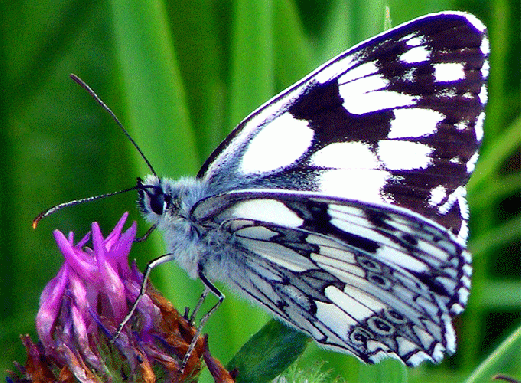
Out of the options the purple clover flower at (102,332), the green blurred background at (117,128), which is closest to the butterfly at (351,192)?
the purple clover flower at (102,332)

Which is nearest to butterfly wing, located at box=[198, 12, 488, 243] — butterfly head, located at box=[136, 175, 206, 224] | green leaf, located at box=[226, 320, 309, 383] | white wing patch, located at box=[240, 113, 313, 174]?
white wing patch, located at box=[240, 113, 313, 174]

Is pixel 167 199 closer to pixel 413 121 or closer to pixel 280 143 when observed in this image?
pixel 280 143

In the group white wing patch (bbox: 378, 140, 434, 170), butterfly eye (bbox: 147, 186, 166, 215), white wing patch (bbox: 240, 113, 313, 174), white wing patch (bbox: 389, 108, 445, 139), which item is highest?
butterfly eye (bbox: 147, 186, 166, 215)

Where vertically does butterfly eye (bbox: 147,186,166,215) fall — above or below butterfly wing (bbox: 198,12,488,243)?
above

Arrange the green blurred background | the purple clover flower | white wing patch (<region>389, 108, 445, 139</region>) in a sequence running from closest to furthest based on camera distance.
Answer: the purple clover flower → white wing patch (<region>389, 108, 445, 139</region>) → the green blurred background

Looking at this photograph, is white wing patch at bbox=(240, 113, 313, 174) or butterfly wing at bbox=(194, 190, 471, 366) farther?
white wing patch at bbox=(240, 113, 313, 174)

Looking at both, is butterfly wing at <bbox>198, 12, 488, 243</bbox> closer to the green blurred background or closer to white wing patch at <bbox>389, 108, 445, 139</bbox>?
white wing patch at <bbox>389, 108, 445, 139</bbox>

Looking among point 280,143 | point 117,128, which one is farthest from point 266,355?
point 117,128
